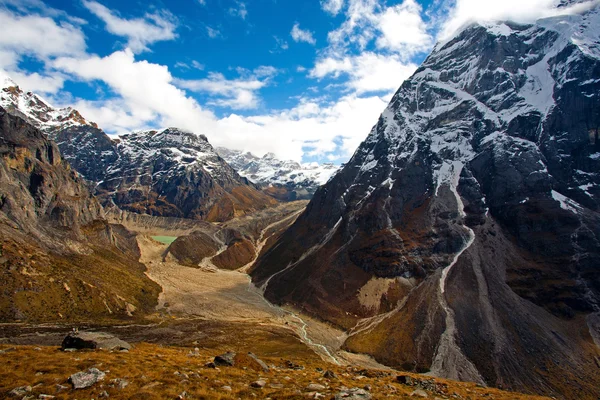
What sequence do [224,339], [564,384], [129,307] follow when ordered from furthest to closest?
1. [129,307]
2. [224,339]
3. [564,384]

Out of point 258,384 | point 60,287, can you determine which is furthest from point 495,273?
point 60,287

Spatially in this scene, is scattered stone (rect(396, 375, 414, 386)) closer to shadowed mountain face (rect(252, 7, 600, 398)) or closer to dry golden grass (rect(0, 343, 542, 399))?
dry golden grass (rect(0, 343, 542, 399))

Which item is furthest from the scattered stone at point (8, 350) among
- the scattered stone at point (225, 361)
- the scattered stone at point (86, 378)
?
the scattered stone at point (225, 361)

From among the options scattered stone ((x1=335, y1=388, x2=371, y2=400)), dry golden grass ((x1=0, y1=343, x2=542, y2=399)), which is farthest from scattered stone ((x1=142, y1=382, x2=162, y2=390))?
scattered stone ((x1=335, y1=388, x2=371, y2=400))

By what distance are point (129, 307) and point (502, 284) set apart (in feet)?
513

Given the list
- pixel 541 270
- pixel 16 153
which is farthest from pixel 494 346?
pixel 16 153

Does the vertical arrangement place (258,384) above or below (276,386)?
above

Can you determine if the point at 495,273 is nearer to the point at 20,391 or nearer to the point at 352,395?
the point at 352,395

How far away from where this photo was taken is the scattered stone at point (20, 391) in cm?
2319

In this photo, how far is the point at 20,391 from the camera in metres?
23.7

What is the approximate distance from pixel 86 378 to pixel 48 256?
14037 centimetres

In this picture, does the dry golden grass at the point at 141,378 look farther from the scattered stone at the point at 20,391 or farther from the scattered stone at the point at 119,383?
the scattered stone at the point at 20,391

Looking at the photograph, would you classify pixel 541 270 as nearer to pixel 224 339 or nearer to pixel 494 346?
pixel 494 346

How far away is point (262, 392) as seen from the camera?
27328mm
